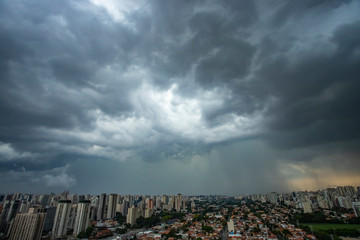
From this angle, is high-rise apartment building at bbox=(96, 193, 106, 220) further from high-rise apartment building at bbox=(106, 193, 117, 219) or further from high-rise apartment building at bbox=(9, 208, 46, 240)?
high-rise apartment building at bbox=(9, 208, 46, 240)

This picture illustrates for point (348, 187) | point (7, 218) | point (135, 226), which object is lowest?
point (135, 226)

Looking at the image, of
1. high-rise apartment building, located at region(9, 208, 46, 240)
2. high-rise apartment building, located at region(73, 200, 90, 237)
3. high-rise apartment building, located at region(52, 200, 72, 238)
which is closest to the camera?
high-rise apartment building, located at region(9, 208, 46, 240)

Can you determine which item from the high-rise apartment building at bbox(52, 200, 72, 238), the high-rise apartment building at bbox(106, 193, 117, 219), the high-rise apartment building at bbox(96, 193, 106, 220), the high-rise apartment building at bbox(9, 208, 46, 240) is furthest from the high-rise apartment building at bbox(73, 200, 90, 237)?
the high-rise apartment building at bbox(106, 193, 117, 219)

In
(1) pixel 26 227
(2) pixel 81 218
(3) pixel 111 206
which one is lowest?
(2) pixel 81 218

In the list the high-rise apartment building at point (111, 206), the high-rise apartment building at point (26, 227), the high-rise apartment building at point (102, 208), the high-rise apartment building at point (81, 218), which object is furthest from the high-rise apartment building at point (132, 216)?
the high-rise apartment building at point (26, 227)

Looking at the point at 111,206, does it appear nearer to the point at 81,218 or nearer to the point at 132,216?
the point at 132,216

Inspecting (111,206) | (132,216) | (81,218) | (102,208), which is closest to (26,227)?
(81,218)

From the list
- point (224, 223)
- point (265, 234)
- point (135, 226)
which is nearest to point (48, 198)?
point (135, 226)

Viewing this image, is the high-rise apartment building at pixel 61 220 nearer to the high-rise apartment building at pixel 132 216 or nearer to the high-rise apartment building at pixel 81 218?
the high-rise apartment building at pixel 81 218

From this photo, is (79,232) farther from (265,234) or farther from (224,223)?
(265,234)

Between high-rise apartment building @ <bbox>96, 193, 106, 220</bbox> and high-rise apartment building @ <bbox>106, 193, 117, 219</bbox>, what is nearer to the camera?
high-rise apartment building @ <bbox>96, 193, 106, 220</bbox>

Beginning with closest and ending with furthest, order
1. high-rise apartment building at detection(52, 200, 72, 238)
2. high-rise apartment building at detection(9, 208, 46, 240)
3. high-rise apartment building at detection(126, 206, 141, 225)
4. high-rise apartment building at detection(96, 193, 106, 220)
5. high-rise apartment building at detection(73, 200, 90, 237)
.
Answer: high-rise apartment building at detection(9, 208, 46, 240) → high-rise apartment building at detection(52, 200, 72, 238) → high-rise apartment building at detection(73, 200, 90, 237) → high-rise apartment building at detection(126, 206, 141, 225) → high-rise apartment building at detection(96, 193, 106, 220)
